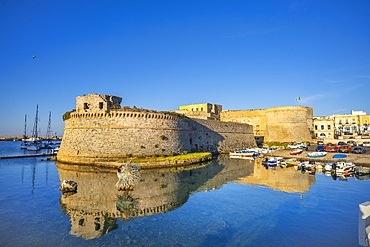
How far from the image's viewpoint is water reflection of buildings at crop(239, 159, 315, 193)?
19.5 m

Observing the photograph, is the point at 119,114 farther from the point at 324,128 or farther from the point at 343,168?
the point at 324,128

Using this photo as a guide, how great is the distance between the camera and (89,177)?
71.8 feet

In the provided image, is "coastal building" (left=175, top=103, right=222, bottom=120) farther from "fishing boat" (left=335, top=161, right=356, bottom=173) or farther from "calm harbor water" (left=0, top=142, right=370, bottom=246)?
"calm harbor water" (left=0, top=142, right=370, bottom=246)

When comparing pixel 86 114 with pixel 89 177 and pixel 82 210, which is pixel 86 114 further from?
pixel 82 210

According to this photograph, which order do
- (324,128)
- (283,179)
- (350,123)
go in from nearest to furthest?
1. (283,179)
2. (324,128)
3. (350,123)

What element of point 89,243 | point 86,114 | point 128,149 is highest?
point 86,114

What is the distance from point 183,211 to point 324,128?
5684 cm

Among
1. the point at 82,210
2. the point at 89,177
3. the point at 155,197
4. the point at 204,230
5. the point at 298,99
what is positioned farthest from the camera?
the point at 298,99

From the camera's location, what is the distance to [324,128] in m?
60.1

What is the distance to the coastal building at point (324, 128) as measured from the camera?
59.0 meters

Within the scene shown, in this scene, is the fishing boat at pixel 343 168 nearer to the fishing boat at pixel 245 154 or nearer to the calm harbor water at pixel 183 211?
the calm harbor water at pixel 183 211

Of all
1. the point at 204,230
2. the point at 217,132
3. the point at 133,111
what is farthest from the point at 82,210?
the point at 217,132

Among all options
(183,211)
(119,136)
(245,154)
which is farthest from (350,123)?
(183,211)

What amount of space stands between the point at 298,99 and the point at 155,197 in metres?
44.9
